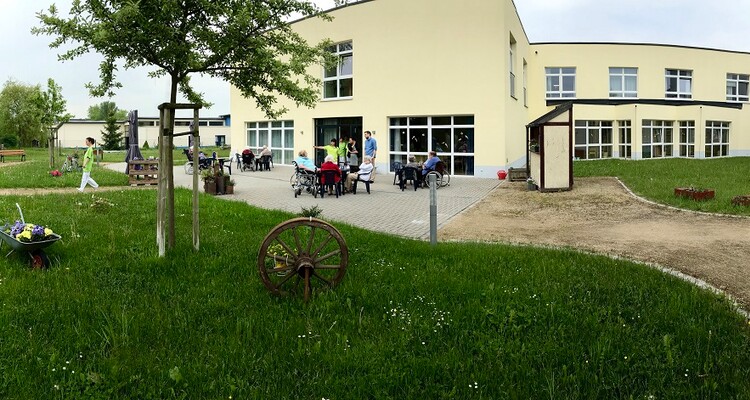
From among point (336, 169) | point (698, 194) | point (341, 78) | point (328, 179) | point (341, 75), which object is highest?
point (341, 75)

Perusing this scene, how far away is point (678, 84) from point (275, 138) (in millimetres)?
26639

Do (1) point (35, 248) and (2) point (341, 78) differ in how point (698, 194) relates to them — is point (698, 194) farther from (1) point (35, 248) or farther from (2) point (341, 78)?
(2) point (341, 78)

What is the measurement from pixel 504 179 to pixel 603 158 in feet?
51.6

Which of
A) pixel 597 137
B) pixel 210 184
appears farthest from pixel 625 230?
pixel 597 137

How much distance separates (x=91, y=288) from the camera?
5.52 metres

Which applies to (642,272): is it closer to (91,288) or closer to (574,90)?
(91,288)

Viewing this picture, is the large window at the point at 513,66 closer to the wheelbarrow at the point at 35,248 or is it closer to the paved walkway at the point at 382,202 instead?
the paved walkway at the point at 382,202

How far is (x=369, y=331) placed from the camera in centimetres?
459

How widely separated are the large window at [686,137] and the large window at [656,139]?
77 cm

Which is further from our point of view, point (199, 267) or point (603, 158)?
point (603, 158)

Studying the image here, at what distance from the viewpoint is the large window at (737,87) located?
40500mm

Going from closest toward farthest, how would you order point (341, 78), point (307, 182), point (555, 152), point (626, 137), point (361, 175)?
1. point (307, 182)
2. point (361, 175)
3. point (555, 152)
4. point (341, 78)
5. point (626, 137)

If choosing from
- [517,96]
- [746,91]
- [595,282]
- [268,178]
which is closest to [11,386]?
[595,282]

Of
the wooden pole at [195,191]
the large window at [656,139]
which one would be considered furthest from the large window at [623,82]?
the wooden pole at [195,191]
